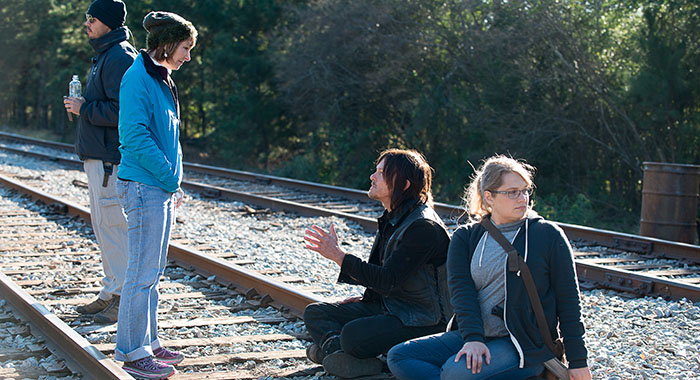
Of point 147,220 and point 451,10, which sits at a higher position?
point 451,10

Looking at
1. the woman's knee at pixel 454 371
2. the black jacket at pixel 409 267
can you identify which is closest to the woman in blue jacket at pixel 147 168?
the black jacket at pixel 409 267

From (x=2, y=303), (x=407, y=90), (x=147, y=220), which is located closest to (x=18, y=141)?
(x=407, y=90)

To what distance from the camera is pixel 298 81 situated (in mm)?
20906

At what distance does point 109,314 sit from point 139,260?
1.41 meters

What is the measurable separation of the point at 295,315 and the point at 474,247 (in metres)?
2.26

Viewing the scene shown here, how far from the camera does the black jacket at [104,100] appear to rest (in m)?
5.11

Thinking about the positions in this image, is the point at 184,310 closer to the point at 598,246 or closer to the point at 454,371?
the point at 454,371

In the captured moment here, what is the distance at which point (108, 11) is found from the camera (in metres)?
5.13

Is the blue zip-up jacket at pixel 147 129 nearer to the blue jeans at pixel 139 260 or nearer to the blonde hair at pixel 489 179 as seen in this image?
the blue jeans at pixel 139 260

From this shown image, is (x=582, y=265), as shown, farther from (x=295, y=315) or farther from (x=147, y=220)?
(x=147, y=220)

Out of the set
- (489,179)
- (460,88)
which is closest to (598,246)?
(489,179)

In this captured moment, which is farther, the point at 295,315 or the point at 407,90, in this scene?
the point at 407,90

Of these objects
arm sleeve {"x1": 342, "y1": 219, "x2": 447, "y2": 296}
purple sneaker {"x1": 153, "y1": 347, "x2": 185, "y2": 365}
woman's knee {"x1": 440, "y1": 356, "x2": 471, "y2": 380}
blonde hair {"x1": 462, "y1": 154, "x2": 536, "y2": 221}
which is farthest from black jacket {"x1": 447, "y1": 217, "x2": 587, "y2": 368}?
purple sneaker {"x1": 153, "y1": 347, "x2": 185, "y2": 365}

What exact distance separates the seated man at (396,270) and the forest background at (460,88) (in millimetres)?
7934
